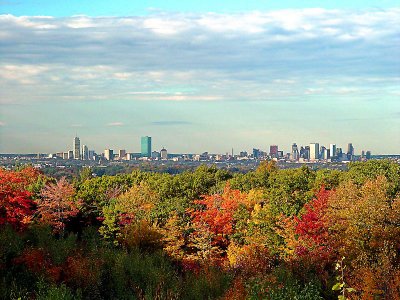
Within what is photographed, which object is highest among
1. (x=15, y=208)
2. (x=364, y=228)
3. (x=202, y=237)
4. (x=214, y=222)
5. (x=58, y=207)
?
(x=15, y=208)

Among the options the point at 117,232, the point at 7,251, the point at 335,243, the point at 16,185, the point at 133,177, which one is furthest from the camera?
the point at 133,177

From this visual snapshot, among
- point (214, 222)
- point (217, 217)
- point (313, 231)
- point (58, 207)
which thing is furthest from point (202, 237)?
point (58, 207)

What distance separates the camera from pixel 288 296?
19.2m

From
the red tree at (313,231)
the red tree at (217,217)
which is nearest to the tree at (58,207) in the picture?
the red tree at (217,217)

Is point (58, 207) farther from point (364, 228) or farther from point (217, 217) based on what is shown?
point (364, 228)

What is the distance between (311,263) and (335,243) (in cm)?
445

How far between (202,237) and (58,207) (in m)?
12.1

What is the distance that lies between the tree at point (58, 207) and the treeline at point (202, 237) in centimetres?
11

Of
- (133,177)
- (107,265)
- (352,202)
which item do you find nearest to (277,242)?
(352,202)

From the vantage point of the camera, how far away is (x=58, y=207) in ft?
153

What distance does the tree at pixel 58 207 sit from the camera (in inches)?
1785

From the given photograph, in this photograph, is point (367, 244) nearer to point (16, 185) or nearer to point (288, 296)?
point (288, 296)

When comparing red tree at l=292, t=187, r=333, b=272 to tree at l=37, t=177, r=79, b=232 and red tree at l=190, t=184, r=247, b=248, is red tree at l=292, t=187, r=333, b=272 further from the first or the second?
tree at l=37, t=177, r=79, b=232

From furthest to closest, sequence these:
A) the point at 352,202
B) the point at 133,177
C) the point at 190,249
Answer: the point at 133,177
the point at 190,249
the point at 352,202
